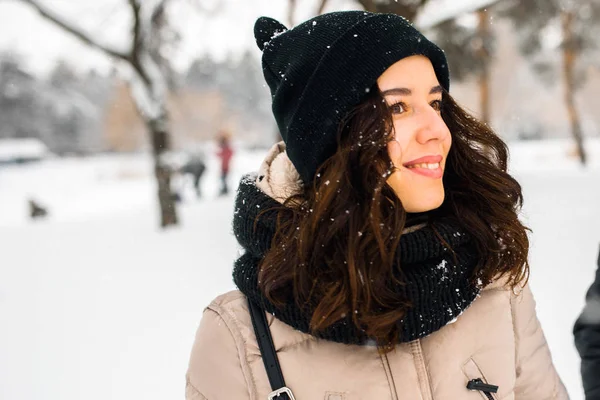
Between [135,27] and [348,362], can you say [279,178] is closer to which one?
[348,362]

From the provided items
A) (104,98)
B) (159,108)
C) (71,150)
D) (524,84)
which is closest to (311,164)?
(159,108)

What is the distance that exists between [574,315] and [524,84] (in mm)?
38879

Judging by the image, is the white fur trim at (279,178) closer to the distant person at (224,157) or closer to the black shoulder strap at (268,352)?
the black shoulder strap at (268,352)

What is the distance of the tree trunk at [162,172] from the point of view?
27.2 ft

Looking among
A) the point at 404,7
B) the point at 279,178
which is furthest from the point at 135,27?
the point at 279,178

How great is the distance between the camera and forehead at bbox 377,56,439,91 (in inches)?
46.3

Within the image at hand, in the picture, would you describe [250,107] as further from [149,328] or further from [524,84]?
[149,328]

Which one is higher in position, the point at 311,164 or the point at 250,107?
the point at 250,107

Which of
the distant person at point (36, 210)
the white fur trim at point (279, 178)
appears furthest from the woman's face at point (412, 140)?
the distant person at point (36, 210)

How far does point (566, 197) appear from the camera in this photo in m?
8.45

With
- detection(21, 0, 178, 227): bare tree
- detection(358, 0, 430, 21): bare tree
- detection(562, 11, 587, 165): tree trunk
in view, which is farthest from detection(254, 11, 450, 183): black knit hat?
detection(562, 11, 587, 165): tree trunk

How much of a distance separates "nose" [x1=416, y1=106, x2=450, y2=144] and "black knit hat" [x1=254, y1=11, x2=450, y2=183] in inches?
6.1

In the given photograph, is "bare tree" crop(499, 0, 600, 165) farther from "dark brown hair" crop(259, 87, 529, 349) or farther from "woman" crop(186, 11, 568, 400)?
"dark brown hair" crop(259, 87, 529, 349)

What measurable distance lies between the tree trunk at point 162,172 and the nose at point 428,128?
7.52 metres
